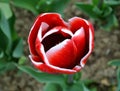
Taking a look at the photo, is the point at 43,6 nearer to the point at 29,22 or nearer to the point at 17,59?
the point at 17,59

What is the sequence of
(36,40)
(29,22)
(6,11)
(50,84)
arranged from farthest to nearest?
(29,22), (6,11), (50,84), (36,40)

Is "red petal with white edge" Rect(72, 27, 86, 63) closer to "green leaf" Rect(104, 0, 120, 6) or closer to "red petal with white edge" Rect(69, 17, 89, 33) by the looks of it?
"red petal with white edge" Rect(69, 17, 89, 33)

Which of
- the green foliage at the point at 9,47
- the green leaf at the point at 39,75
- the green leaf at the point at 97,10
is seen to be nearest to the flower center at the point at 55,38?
the green leaf at the point at 39,75

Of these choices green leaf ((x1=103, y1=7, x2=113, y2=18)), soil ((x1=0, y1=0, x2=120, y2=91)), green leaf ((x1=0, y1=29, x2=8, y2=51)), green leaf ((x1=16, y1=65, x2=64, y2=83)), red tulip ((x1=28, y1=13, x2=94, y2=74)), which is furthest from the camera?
soil ((x1=0, y1=0, x2=120, y2=91))

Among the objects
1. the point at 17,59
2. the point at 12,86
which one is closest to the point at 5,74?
the point at 12,86

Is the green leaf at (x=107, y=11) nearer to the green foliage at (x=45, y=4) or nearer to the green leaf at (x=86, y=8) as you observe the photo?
the green leaf at (x=86, y=8)

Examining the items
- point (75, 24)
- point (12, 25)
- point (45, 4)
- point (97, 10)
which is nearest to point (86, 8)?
point (97, 10)

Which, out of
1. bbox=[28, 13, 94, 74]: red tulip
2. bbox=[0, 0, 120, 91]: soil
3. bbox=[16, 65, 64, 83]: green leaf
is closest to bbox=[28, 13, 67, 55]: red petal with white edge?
bbox=[28, 13, 94, 74]: red tulip

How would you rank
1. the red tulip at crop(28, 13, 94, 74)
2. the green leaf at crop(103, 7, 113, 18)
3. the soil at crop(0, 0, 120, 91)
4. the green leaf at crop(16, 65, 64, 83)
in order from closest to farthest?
the red tulip at crop(28, 13, 94, 74), the green leaf at crop(16, 65, 64, 83), the green leaf at crop(103, 7, 113, 18), the soil at crop(0, 0, 120, 91)
